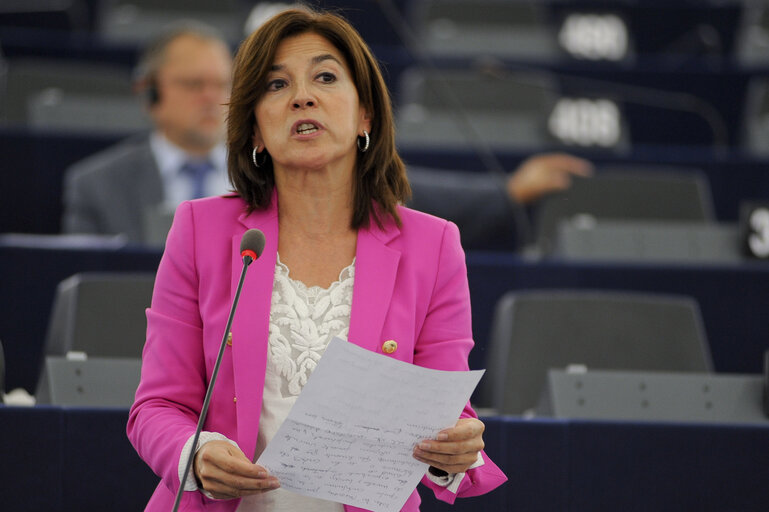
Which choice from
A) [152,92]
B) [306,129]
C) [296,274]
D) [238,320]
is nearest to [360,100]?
[306,129]

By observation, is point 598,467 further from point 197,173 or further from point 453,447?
point 197,173

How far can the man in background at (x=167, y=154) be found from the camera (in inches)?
153

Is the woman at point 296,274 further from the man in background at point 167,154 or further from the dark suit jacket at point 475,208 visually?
the man in background at point 167,154

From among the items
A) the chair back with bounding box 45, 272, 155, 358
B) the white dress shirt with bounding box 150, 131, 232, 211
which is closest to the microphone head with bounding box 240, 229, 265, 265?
the chair back with bounding box 45, 272, 155, 358

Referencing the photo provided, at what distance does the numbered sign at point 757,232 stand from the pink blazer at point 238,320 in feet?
6.55

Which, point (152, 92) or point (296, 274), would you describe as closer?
point (296, 274)

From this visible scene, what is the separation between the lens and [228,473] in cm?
147

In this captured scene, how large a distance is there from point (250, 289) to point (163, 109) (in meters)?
2.57

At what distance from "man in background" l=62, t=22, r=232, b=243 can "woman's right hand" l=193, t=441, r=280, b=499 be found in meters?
2.36

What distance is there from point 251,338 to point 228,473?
24cm

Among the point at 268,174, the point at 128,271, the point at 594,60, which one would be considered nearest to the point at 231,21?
the point at 594,60

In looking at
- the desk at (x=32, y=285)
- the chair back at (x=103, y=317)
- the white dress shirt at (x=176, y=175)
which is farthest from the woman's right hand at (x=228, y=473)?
the white dress shirt at (x=176, y=175)

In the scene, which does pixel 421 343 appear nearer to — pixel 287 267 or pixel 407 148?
pixel 287 267

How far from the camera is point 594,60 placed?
618 centimetres
